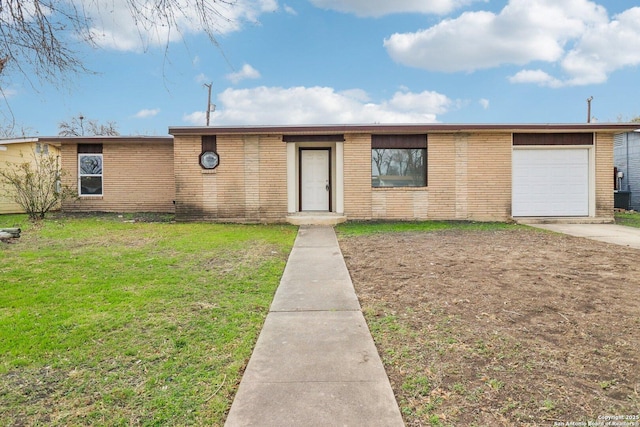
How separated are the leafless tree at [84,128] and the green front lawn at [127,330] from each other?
27.4 metres

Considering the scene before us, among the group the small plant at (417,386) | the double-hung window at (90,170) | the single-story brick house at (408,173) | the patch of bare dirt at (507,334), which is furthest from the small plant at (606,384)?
the double-hung window at (90,170)

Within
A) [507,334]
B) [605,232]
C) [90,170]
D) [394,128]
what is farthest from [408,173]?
[90,170]

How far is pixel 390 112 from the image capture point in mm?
24109

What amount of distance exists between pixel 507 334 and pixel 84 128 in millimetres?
35435

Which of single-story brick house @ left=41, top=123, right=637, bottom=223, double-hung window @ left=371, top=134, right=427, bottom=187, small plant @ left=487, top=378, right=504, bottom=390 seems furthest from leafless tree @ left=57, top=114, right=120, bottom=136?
small plant @ left=487, top=378, right=504, bottom=390

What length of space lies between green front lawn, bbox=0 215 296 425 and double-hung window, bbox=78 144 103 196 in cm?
819

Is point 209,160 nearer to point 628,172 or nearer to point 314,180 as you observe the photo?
point 314,180

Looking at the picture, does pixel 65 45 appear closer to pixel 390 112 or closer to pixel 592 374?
pixel 592 374

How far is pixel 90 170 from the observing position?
48.2 ft

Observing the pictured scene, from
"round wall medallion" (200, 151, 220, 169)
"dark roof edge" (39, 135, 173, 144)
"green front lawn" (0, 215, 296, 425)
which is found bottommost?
"green front lawn" (0, 215, 296, 425)

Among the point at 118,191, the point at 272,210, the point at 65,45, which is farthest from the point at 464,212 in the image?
the point at 118,191

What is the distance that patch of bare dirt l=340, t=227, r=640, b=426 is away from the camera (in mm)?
2268

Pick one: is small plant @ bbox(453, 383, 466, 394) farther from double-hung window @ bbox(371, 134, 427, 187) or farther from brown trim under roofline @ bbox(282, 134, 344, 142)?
brown trim under roofline @ bbox(282, 134, 344, 142)

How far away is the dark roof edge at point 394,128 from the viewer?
1189cm
